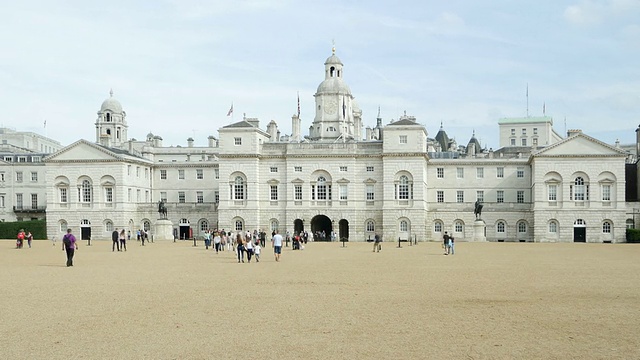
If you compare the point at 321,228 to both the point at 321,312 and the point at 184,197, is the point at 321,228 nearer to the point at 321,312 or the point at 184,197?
the point at 184,197

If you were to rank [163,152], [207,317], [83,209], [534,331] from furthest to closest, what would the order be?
[163,152] < [83,209] < [207,317] < [534,331]

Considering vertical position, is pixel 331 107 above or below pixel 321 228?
above

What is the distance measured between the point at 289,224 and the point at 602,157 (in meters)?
30.3

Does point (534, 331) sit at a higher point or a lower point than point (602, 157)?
lower

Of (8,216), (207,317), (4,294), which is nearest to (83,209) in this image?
(8,216)

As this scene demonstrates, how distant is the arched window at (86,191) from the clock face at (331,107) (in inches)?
1202

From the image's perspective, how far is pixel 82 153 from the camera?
7581 cm

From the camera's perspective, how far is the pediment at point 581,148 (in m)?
69.2

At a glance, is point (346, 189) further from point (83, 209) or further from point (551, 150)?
point (83, 209)

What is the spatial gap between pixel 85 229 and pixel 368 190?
2953 centimetres

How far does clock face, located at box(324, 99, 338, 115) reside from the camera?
91.2m

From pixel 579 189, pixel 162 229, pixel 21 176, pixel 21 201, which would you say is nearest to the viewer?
pixel 579 189

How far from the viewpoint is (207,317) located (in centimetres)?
1902

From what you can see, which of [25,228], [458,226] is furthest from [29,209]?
[458,226]
